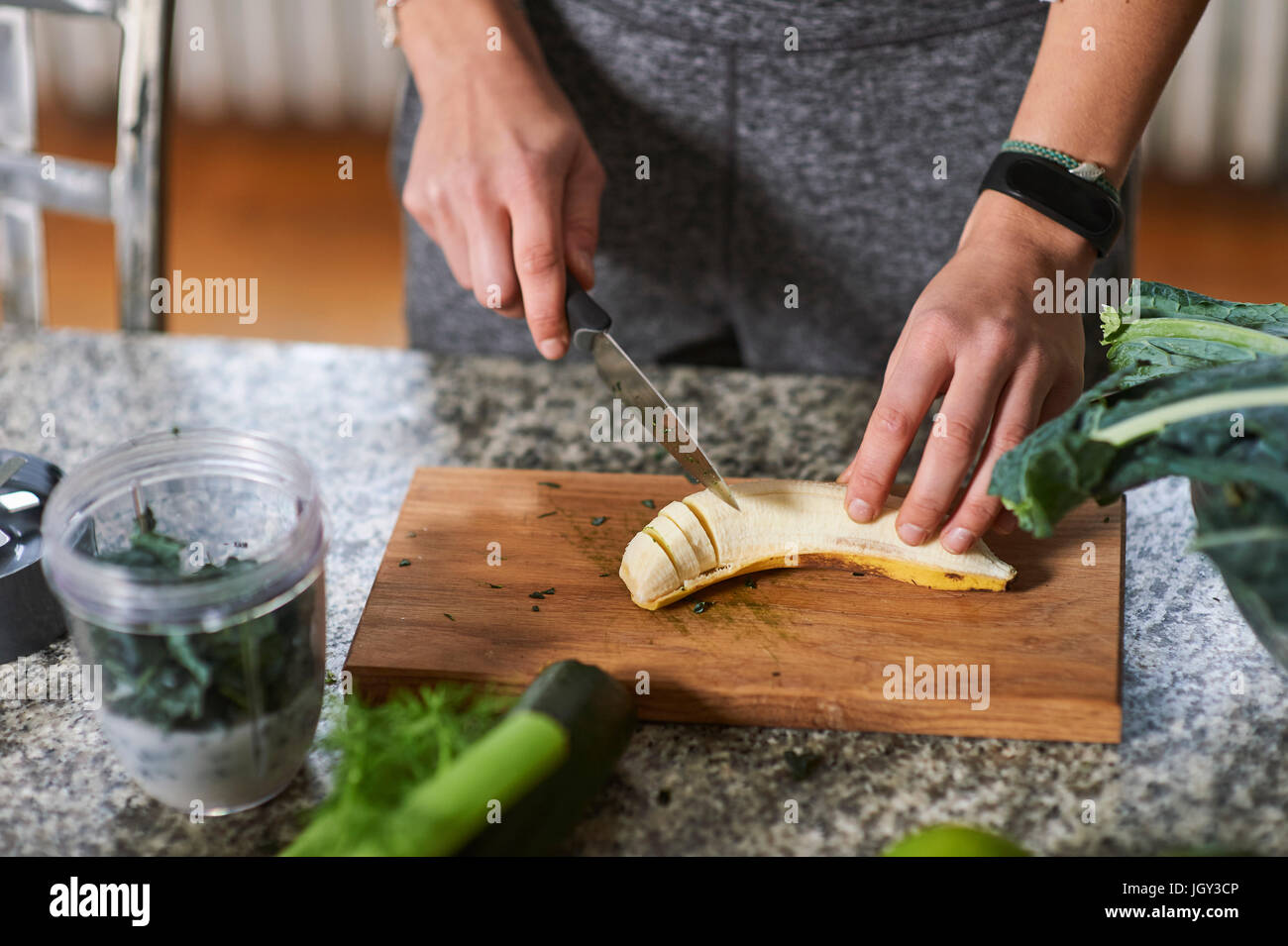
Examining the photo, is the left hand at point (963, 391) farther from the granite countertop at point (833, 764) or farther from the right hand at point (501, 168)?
the right hand at point (501, 168)

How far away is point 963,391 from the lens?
120 centimetres

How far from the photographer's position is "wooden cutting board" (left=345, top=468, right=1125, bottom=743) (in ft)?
3.59

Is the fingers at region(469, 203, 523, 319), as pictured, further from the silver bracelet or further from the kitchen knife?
the silver bracelet

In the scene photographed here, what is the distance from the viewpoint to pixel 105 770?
1076 millimetres

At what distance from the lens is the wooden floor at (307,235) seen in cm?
401

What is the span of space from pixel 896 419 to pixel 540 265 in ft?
1.60

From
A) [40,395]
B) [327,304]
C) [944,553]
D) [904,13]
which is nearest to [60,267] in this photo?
[327,304]

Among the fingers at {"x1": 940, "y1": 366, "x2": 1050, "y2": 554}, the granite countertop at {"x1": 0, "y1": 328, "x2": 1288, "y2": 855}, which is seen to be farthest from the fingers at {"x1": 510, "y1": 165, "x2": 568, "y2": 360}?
the fingers at {"x1": 940, "y1": 366, "x2": 1050, "y2": 554}

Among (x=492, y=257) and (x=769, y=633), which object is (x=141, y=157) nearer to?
(x=492, y=257)

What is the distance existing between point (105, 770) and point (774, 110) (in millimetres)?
1259

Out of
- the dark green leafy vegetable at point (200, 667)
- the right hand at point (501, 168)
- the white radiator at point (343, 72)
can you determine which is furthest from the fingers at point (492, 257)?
the white radiator at point (343, 72)

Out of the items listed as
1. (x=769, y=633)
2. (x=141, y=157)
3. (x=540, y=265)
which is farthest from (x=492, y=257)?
(x=141, y=157)

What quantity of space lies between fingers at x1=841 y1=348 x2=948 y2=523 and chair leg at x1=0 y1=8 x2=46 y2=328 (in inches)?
55.7

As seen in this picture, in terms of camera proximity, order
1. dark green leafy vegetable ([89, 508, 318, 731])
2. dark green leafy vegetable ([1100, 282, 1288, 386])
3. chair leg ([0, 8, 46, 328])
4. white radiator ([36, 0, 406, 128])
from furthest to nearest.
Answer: white radiator ([36, 0, 406, 128])
chair leg ([0, 8, 46, 328])
dark green leafy vegetable ([1100, 282, 1288, 386])
dark green leafy vegetable ([89, 508, 318, 731])
